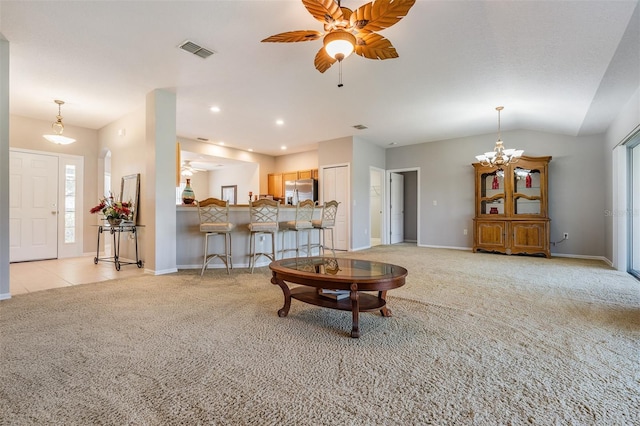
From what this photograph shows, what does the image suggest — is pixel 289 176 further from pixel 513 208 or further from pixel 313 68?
pixel 513 208

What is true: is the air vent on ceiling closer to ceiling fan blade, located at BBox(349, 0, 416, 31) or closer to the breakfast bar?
ceiling fan blade, located at BBox(349, 0, 416, 31)

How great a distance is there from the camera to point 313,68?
12.3ft

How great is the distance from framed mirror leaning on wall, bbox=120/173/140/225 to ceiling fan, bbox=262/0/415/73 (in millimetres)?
3900

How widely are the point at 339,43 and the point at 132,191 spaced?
454cm

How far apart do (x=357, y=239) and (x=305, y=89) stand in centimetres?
397

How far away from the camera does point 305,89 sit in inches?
173

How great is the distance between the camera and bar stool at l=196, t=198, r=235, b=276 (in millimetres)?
4359

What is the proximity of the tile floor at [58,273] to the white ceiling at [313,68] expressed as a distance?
267cm

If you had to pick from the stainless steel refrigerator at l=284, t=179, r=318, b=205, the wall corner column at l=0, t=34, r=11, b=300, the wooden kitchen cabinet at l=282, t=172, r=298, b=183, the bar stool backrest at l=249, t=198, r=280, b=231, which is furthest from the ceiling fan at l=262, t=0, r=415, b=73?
the wooden kitchen cabinet at l=282, t=172, r=298, b=183

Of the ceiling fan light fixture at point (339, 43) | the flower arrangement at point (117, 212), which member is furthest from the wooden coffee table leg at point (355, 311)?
the flower arrangement at point (117, 212)

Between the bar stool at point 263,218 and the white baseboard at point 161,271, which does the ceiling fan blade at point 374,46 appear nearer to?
the bar stool at point 263,218

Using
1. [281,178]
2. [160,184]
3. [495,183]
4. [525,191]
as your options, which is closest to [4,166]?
[160,184]

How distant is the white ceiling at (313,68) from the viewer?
268 cm

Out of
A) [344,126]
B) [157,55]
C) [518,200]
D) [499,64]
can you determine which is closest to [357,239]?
[344,126]
